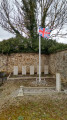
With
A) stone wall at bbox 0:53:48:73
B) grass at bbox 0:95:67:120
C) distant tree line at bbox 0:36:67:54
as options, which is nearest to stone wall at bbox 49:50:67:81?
distant tree line at bbox 0:36:67:54

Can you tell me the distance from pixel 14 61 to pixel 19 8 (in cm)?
628

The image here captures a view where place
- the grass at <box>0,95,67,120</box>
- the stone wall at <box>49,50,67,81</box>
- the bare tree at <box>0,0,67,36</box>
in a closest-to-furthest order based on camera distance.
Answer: the grass at <box>0,95,67,120</box> → the stone wall at <box>49,50,67,81</box> → the bare tree at <box>0,0,67,36</box>

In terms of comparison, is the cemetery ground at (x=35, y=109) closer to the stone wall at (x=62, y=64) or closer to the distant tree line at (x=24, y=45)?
the stone wall at (x=62, y=64)

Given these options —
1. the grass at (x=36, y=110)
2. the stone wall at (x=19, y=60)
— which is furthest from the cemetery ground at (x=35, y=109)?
the stone wall at (x=19, y=60)

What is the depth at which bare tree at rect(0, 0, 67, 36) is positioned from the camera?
8.37m

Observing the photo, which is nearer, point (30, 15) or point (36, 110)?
point (36, 110)

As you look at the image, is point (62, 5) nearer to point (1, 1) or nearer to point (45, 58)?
point (45, 58)

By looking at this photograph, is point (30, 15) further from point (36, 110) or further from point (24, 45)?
point (36, 110)

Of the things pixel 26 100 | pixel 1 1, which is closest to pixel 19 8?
pixel 1 1

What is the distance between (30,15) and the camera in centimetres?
891

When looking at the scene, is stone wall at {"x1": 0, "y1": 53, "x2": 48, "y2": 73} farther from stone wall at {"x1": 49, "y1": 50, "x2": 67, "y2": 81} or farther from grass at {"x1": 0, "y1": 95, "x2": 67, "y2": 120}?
grass at {"x1": 0, "y1": 95, "x2": 67, "y2": 120}

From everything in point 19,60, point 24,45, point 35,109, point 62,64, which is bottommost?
point 35,109

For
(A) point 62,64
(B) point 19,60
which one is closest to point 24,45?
(B) point 19,60

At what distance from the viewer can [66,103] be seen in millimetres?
2734
